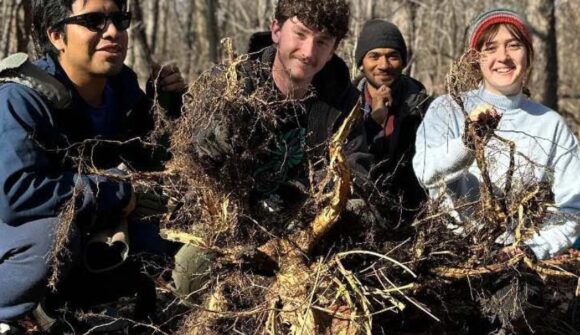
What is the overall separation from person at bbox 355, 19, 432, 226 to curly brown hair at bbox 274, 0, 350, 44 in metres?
0.87

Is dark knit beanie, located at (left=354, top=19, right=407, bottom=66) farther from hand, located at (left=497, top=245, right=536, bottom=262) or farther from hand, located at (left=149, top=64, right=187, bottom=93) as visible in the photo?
hand, located at (left=497, top=245, right=536, bottom=262)

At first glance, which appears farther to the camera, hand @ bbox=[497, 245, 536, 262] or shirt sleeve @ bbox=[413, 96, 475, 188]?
shirt sleeve @ bbox=[413, 96, 475, 188]

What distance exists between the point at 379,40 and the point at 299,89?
1266mm

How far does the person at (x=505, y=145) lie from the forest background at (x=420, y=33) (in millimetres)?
2990

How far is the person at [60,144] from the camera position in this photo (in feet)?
8.73

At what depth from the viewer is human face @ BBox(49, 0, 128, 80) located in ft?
9.55

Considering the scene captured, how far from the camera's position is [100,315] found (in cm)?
267

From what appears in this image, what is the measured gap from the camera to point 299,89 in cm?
297

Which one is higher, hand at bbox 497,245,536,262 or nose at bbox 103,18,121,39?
nose at bbox 103,18,121,39

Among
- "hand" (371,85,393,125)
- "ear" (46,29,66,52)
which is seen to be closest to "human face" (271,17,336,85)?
"ear" (46,29,66,52)

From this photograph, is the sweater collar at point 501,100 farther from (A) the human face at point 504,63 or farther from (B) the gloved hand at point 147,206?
(B) the gloved hand at point 147,206

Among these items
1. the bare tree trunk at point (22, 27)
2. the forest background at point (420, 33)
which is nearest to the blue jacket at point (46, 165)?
the bare tree trunk at point (22, 27)

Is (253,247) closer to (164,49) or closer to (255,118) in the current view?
(255,118)

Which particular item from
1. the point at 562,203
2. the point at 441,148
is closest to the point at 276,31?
the point at 441,148
